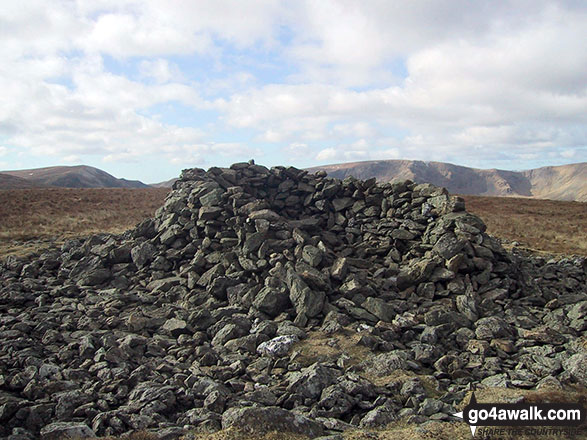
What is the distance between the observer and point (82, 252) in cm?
1962

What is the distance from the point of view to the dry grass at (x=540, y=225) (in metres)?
29.5

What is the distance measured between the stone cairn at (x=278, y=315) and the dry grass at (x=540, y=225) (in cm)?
1320

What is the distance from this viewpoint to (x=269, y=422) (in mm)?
7551

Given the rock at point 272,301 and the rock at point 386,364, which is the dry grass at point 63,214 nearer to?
the rock at point 272,301

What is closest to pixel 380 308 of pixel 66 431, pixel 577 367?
pixel 577 367

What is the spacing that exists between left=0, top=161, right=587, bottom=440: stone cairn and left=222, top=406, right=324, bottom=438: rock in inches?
1.5

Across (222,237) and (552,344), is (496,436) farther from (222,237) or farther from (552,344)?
(222,237)

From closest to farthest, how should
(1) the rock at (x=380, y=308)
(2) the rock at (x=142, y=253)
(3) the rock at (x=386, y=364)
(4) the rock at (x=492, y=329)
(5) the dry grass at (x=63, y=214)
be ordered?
(3) the rock at (x=386, y=364) < (4) the rock at (x=492, y=329) < (1) the rock at (x=380, y=308) < (2) the rock at (x=142, y=253) < (5) the dry grass at (x=63, y=214)

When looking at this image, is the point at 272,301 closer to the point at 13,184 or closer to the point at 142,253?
the point at 142,253

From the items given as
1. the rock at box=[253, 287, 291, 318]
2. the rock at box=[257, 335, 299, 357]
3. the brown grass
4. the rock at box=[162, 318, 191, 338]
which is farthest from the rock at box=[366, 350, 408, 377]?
the brown grass

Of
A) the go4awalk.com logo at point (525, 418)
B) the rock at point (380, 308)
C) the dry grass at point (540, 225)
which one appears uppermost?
the dry grass at point (540, 225)

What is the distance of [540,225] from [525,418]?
39.2m

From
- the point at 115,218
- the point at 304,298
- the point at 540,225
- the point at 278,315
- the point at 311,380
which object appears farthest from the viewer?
the point at 115,218

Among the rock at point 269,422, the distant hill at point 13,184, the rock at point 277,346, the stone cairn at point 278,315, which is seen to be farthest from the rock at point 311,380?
the distant hill at point 13,184
